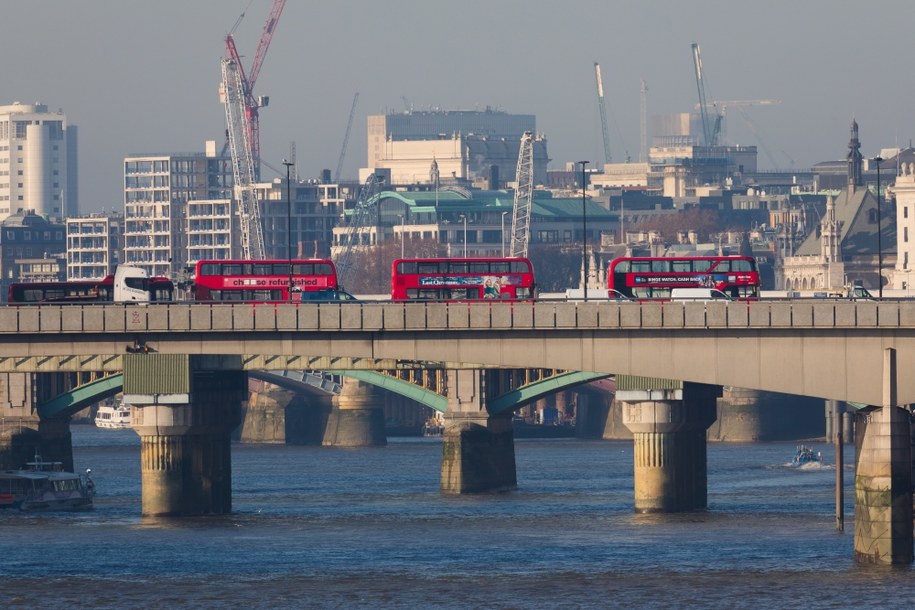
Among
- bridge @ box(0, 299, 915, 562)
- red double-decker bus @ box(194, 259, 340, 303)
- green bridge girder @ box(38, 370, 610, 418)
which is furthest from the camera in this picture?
red double-decker bus @ box(194, 259, 340, 303)

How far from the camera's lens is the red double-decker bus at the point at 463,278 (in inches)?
5965

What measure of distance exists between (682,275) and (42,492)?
129 feet

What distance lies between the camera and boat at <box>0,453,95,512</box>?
148 m

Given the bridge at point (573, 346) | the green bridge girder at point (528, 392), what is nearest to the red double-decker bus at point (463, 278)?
the green bridge girder at point (528, 392)

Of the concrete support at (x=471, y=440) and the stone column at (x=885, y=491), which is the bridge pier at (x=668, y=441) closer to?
the concrete support at (x=471, y=440)

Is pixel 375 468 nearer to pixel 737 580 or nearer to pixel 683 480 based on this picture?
pixel 683 480

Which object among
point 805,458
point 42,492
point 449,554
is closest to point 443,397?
point 42,492

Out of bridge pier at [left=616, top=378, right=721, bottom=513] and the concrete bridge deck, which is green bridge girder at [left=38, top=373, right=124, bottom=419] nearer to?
the concrete bridge deck

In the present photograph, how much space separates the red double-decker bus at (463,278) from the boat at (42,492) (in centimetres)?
2198

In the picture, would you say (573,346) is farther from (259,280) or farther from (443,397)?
(259,280)

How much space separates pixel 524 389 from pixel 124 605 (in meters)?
55.3

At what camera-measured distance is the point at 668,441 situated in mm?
134625

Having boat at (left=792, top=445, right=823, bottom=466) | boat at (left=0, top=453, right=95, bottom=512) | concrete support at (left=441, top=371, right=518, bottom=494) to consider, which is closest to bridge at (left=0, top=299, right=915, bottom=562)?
Result: boat at (left=0, top=453, right=95, bottom=512)

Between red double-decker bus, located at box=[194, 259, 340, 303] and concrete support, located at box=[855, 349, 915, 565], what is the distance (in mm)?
52395
